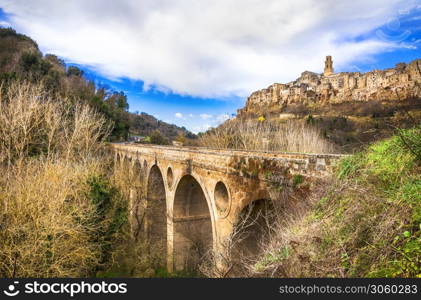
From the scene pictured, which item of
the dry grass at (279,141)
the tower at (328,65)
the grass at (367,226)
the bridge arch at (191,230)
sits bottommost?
the bridge arch at (191,230)

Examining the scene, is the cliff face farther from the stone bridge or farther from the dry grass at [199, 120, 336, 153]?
the stone bridge

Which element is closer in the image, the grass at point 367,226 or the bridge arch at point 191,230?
the grass at point 367,226

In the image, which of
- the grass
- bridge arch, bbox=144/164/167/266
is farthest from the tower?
the grass

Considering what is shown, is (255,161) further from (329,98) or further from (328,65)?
(328,65)

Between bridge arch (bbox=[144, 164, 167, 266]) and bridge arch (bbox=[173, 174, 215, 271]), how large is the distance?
237 cm

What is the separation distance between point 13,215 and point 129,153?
568 inches

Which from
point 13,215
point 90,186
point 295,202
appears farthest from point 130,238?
point 295,202

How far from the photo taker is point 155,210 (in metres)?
18.1

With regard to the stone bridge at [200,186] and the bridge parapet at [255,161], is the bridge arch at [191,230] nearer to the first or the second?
the stone bridge at [200,186]

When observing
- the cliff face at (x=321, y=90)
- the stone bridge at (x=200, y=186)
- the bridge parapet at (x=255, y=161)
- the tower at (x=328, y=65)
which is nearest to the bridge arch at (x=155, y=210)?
the stone bridge at (x=200, y=186)

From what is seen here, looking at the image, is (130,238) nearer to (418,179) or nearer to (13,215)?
(13,215)

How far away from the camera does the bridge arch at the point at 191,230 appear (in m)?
14.4

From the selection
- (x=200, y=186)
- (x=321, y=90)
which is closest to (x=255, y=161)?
(x=200, y=186)

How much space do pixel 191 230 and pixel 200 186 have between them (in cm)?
493
